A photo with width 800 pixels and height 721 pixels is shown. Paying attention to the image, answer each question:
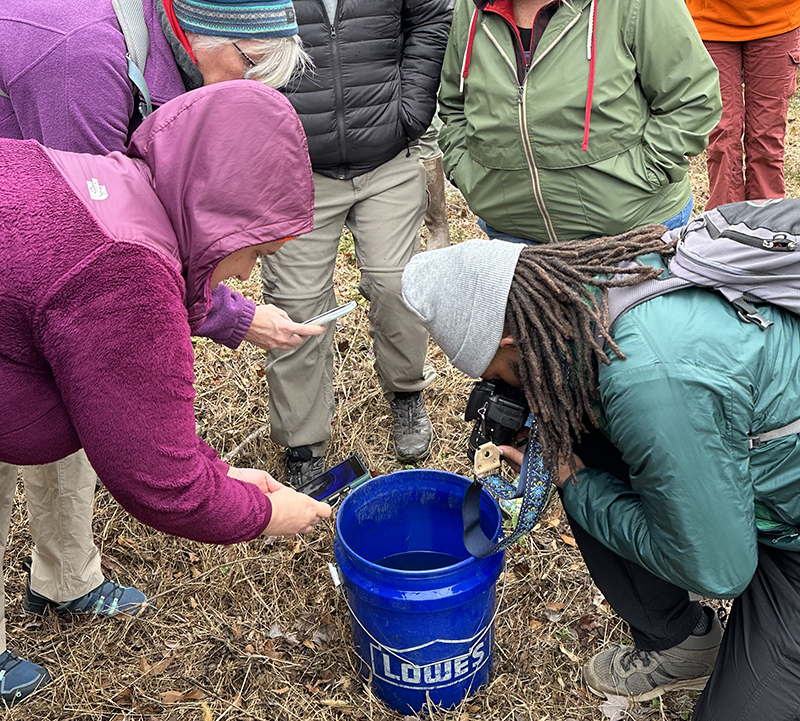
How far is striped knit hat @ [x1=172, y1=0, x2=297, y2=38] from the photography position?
2.18m

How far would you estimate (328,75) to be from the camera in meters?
2.94

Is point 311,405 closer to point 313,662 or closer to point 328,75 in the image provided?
point 313,662

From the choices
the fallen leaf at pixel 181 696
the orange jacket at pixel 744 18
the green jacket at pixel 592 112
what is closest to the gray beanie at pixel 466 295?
the green jacket at pixel 592 112

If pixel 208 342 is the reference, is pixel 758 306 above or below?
above

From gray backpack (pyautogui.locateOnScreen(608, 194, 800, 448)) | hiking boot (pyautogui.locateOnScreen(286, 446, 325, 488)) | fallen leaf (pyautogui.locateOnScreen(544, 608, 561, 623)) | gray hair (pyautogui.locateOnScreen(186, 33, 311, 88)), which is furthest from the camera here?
hiking boot (pyautogui.locateOnScreen(286, 446, 325, 488))

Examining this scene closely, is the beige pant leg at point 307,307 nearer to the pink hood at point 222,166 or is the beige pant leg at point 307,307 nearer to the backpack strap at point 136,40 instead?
the backpack strap at point 136,40

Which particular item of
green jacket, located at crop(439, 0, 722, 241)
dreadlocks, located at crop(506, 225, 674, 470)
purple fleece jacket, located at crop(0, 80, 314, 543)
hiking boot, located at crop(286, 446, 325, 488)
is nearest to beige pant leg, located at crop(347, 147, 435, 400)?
green jacket, located at crop(439, 0, 722, 241)

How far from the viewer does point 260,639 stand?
2785 millimetres

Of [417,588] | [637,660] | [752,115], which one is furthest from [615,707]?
[752,115]

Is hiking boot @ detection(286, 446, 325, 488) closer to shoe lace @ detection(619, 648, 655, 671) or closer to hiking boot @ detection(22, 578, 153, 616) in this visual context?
hiking boot @ detection(22, 578, 153, 616)

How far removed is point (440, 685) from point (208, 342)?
2534 mm

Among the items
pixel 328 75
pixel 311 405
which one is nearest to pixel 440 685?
pixel 311 405

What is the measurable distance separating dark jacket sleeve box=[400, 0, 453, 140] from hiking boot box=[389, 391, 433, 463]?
3.63 ft

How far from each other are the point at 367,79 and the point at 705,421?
6.17ft
